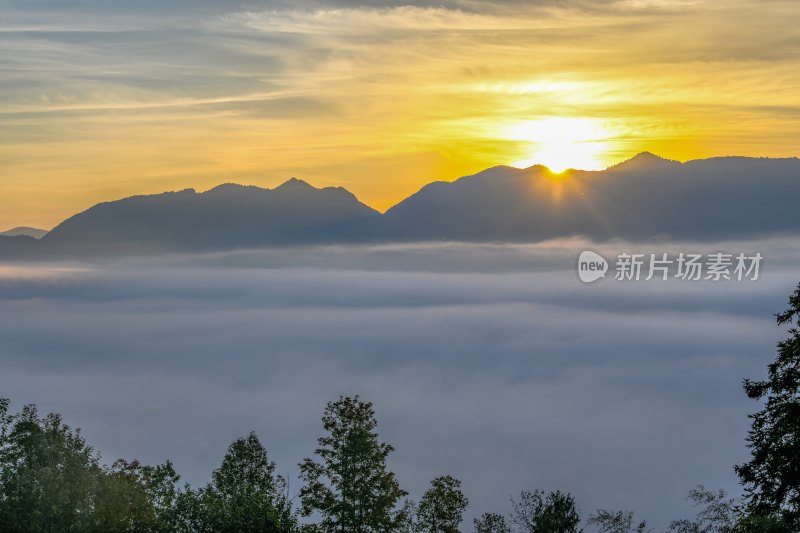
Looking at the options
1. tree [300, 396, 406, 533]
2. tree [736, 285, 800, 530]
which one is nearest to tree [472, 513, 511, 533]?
tree [300, 396, 406, 533]

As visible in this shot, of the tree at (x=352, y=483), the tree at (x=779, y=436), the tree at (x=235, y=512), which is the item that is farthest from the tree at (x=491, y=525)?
the tree at (x=779, y=436)

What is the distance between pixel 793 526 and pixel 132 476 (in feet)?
117

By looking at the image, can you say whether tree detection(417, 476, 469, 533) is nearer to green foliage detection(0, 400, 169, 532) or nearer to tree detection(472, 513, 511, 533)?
tree detection(472, 513, 511, 533)

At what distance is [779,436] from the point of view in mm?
28391

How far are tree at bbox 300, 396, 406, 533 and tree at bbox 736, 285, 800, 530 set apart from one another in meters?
27.7

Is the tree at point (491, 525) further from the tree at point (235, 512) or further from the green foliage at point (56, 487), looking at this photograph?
the green foliage at point (56, 487)

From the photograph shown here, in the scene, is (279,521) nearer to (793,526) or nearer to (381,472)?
(381,472)

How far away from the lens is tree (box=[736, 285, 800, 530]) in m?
28.3

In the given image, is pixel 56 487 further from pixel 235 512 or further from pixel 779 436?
pixel 779 436

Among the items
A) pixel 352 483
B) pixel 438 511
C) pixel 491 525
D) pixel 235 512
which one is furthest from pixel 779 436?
pixel 491 525

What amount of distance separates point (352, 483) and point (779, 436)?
3053 cm

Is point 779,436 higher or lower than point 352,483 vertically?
higher

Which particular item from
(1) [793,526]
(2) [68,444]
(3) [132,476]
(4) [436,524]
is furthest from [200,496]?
(1) [793,526]

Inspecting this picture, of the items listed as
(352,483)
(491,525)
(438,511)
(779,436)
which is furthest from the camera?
(491,525)
